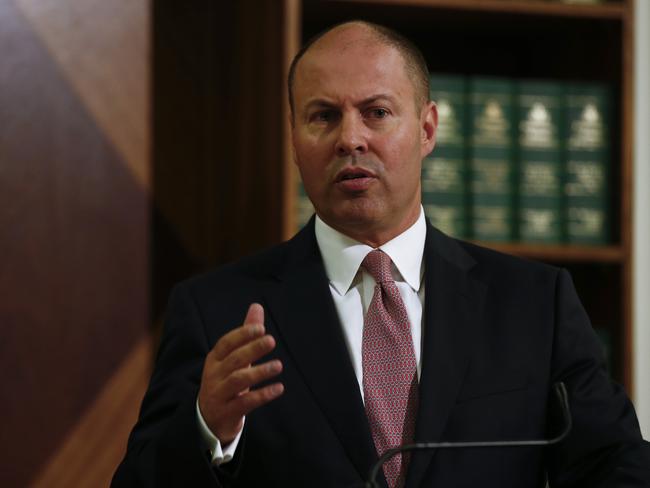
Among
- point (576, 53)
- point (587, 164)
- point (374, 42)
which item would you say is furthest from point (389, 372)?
point (576, 53)

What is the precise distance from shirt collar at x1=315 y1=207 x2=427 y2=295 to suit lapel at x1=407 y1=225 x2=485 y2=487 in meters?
0.02

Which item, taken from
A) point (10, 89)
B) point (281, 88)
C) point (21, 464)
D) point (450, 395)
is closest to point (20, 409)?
point (21, 464)

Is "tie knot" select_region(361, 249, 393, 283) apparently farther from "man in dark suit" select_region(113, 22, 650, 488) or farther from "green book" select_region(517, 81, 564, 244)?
"green book" select_region(517, 81, 564, 244)

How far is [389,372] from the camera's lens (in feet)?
5.36

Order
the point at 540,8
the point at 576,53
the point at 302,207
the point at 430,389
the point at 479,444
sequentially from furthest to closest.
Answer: the point at 576,53, the point at 540,8, the point at 302,207, the point at 430,389, the point at 479,444

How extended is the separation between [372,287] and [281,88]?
0.83 metres

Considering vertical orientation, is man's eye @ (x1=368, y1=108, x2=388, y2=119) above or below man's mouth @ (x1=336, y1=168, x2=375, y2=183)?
above

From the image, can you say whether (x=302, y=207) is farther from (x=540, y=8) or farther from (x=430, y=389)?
(x=430, y=389)

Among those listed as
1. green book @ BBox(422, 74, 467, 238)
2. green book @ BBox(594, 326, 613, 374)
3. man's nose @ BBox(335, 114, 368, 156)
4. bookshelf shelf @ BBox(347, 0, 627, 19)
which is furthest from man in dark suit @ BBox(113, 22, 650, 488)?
green book @ BBox(594, 326, 613, 374)

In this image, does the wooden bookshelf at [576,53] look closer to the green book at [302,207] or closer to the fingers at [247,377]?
the green book at [302,207]

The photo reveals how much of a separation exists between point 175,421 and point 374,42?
691 millimetres

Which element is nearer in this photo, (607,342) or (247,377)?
(247,377)

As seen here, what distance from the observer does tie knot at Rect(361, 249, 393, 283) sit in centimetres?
172

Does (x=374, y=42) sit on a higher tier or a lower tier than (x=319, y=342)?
higher
